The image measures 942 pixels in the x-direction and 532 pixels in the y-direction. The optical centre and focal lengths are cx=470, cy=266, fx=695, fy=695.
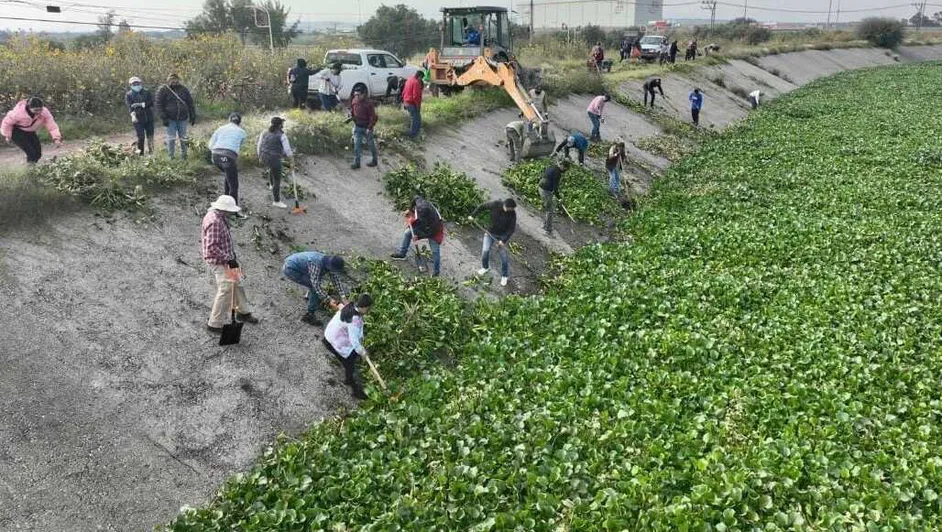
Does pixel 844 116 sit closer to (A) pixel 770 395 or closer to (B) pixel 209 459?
(A) pixel 770 395

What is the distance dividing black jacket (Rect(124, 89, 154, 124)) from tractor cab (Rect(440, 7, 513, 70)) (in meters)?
11.0

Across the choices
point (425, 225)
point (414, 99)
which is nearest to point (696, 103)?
point (414, 99)

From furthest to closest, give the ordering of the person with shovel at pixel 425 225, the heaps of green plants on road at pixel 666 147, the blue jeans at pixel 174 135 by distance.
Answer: the heaps of green plants on road at pixel 666 147 < the blue jeans at pixel 174 135 < the person with shovel at pixel 425 225

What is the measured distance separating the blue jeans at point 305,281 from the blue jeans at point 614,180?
9.96 metres

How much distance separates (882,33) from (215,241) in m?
90.5

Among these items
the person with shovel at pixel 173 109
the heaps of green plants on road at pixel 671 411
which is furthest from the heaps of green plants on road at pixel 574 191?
the person with shovel at pixel 173 109

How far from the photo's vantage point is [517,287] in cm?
1278

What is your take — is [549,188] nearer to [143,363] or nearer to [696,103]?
[143,363]

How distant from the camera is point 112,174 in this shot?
11.0 metres

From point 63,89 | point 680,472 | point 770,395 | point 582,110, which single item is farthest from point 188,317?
point 582,110

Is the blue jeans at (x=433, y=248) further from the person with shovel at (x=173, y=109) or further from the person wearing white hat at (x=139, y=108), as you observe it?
the person wearing white hat at (x=139, y=108)

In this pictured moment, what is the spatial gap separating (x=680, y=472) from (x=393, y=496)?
2849 millimetres

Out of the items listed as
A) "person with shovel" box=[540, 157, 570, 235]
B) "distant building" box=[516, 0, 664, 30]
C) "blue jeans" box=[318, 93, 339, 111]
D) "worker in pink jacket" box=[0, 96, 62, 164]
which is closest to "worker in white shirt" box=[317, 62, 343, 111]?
"blue jeans" box=[318, 93, 339, 111]

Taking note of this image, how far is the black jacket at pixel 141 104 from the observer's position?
1302 centimetres
